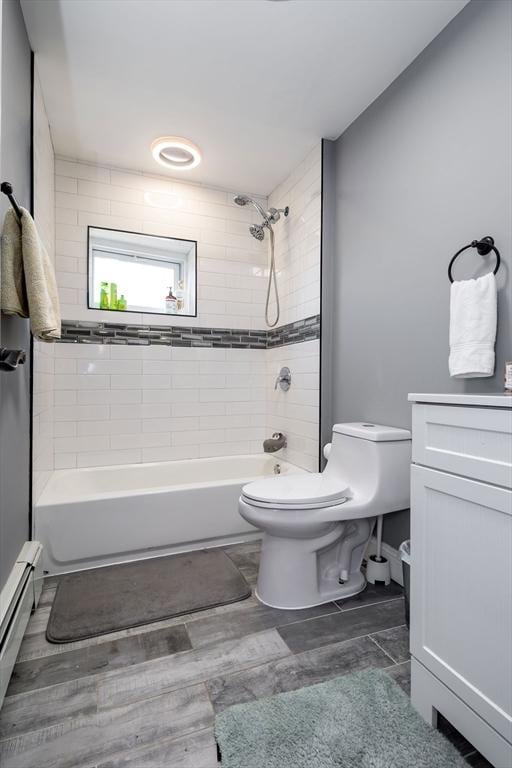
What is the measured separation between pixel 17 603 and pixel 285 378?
6.47 feet

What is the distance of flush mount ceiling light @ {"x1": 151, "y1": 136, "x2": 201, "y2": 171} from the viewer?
2.35 metres

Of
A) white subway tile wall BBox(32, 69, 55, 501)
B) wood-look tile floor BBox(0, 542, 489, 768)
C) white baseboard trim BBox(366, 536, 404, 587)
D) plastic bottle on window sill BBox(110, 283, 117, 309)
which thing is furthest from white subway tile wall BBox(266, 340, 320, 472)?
white subway tile wall BBox(32, 69, 55, 501)

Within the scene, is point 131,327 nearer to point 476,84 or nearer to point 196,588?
point 196,588

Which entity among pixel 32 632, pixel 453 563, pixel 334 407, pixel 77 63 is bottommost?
pixel 32 632

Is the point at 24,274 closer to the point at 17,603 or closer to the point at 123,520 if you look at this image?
the point at 17,603

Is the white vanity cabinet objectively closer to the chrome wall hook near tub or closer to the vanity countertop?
the vanity countertop

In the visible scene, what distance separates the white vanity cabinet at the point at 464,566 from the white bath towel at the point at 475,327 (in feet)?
1.30

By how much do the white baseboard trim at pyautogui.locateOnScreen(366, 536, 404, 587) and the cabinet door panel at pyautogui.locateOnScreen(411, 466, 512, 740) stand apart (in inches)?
32.3

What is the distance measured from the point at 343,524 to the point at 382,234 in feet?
4.78

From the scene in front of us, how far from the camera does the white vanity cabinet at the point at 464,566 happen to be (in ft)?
2.85

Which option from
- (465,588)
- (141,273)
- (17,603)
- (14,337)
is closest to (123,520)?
(17,603)

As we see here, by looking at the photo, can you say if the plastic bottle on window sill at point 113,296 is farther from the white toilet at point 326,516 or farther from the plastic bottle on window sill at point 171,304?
the white toilet at point 326,516

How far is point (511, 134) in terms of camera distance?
1.36 m

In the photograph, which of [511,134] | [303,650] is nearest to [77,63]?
[511,134]
